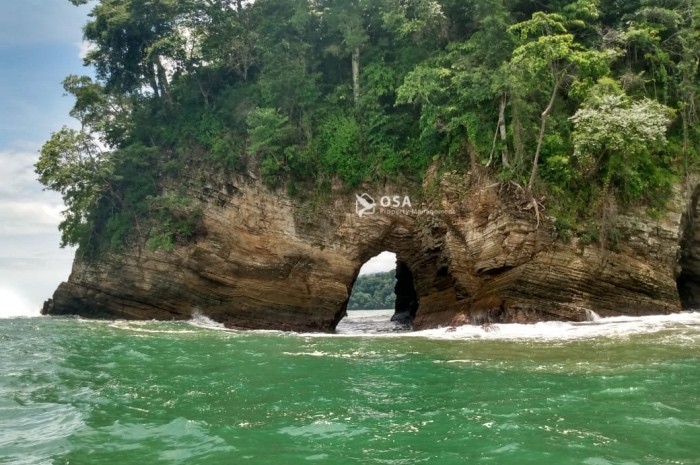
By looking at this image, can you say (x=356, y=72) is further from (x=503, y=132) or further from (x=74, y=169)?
(x=74, y=169)

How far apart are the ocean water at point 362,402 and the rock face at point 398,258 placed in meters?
3.32

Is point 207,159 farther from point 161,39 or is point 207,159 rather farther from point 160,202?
point 161,39

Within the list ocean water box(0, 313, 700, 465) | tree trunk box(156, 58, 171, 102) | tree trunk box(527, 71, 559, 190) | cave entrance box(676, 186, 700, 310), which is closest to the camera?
ocean water box(0, 313, 700, 465)

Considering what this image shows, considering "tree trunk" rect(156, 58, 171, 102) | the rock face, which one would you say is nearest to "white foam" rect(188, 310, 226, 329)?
the rock face

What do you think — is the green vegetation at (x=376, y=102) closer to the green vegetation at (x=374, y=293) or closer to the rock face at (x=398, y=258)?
the rock face at (x=398, y=258)

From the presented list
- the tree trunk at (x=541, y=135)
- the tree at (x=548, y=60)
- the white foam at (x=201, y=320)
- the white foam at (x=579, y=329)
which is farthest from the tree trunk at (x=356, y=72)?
the white foam at (x=201, y=320)

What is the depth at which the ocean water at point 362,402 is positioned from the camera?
16.3 ft

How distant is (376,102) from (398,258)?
5.39 meters

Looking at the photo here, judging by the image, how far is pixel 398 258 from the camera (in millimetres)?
19250

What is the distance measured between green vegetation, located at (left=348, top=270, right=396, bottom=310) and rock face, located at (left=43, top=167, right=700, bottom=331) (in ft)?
97.7

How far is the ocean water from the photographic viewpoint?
498cm

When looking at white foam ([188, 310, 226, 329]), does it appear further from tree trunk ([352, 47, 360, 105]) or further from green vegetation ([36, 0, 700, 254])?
tree trunk ([352, 47, 360, 105])

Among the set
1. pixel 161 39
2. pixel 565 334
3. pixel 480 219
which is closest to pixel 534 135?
pixel 480 219

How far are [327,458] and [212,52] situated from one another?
19.7 metres
